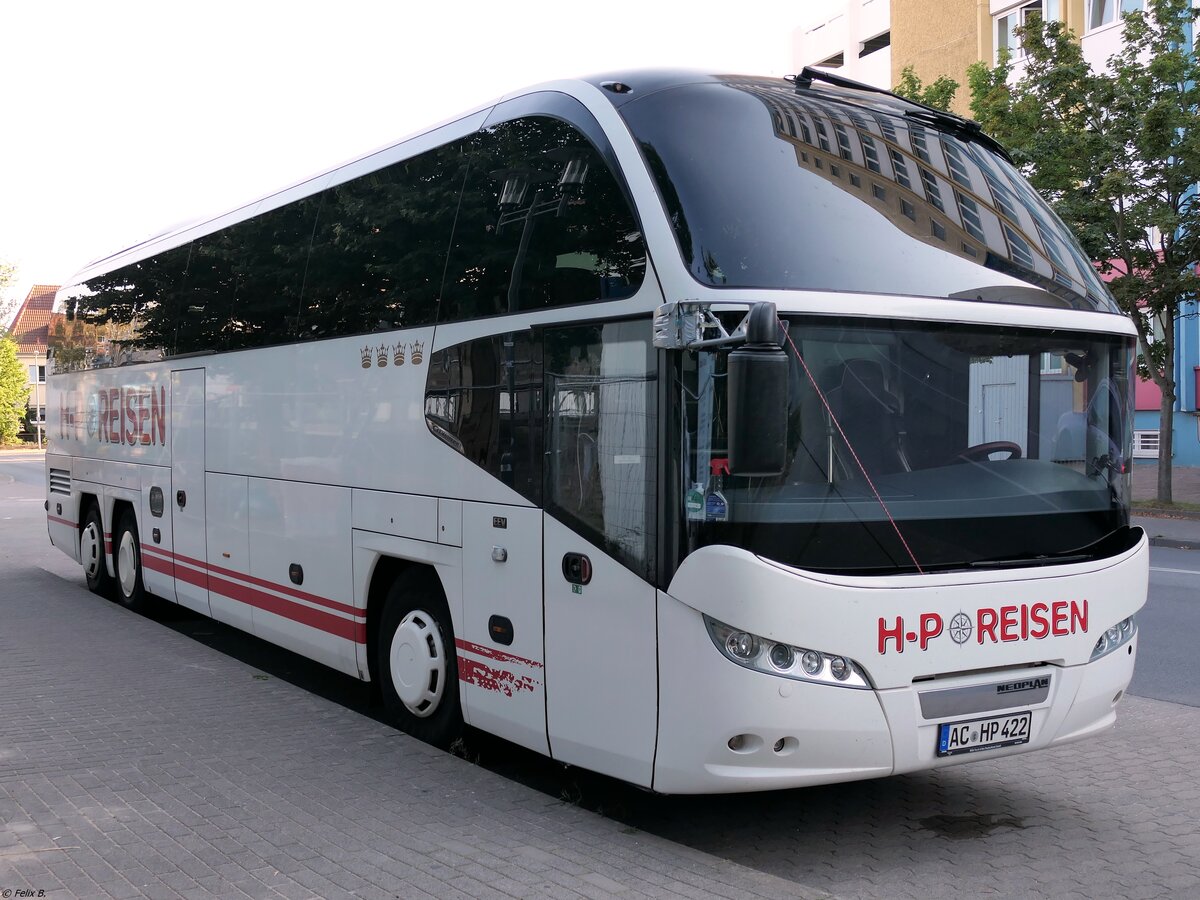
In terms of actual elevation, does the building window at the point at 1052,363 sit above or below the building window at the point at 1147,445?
above

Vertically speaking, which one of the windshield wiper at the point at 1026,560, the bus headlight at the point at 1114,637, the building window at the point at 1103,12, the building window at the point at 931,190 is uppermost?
the building window at the point at 1103,12

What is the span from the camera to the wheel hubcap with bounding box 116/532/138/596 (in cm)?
1227

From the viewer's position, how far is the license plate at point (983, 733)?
5.21 metres

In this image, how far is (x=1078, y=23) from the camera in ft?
120

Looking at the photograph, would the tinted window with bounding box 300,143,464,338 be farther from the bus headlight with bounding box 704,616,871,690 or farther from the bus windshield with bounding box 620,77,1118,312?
the bus headlight with bounding box 704,616,871,690

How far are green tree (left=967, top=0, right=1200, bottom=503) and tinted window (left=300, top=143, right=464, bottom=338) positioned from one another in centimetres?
1834

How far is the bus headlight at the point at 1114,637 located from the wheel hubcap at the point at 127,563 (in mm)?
9355

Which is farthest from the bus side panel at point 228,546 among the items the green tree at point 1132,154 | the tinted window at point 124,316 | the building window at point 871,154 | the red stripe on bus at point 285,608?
the green tree at point 1132,154

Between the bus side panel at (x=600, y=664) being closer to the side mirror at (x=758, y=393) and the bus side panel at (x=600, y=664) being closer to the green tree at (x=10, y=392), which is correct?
the side mirror at (x=758, y=393)

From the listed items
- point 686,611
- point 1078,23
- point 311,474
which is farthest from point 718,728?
point 1078,23

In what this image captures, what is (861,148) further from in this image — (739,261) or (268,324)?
(268,324)

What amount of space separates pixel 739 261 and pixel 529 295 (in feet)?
4.41

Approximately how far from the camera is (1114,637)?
5.77 meters

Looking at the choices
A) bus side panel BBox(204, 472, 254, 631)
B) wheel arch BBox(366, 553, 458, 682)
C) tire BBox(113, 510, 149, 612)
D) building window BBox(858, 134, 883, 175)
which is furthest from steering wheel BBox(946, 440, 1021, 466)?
tire BBox(113, 510, 149, 612)
